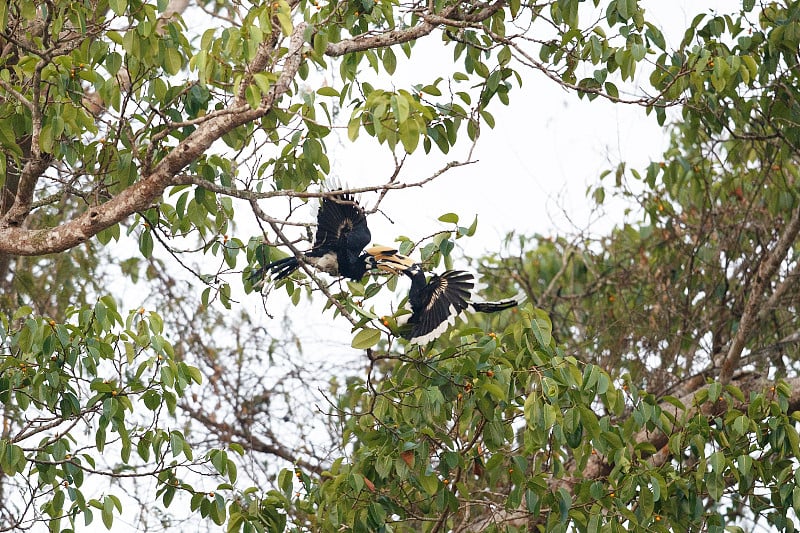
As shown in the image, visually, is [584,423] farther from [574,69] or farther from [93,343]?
[93,343]

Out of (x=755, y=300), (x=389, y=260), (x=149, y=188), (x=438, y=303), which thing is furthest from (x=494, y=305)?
(x=755, y=300)

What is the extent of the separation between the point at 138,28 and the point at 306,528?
6.06 feet

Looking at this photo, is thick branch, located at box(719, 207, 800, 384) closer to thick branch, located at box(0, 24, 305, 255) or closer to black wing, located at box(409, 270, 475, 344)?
black wing, located at box(409, 270, 475, 344)

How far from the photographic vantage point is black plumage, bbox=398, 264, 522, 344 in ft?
9.70

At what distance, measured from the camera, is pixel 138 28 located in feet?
9.14

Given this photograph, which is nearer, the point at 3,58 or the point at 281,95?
the point at 281,95

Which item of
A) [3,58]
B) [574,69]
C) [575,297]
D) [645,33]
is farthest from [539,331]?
[575,297]

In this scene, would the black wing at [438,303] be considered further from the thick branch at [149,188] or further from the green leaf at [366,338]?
the thick branch at [149,188]

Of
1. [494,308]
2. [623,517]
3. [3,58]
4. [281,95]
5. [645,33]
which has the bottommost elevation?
[623,517]

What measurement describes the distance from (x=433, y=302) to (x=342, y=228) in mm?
355

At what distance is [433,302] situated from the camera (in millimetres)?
3020

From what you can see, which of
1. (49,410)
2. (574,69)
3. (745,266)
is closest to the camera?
(49,410)

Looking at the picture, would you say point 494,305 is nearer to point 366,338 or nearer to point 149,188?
point 366,338

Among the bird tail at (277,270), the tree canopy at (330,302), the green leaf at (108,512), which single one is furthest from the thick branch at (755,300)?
the green leaf at (108,512)
